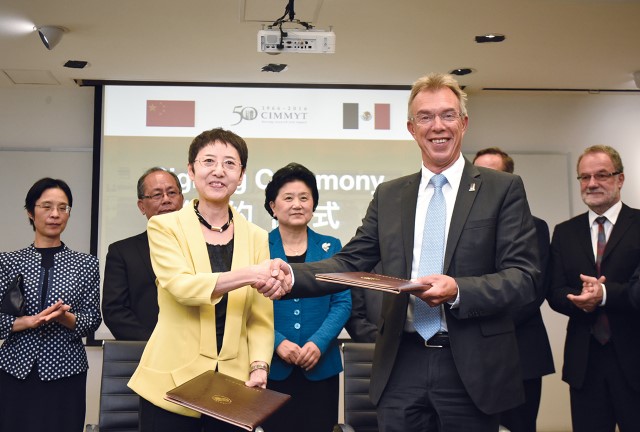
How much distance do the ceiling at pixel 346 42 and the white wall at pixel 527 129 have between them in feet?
0.77

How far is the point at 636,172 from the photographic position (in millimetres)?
7059

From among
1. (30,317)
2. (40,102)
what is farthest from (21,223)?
(30,317)

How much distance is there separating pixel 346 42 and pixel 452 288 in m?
3.80

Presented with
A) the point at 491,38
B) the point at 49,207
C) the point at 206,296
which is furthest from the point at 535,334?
the point at 49,207

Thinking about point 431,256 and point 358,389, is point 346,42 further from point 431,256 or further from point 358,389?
point 431,256

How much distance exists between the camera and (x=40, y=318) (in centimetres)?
341

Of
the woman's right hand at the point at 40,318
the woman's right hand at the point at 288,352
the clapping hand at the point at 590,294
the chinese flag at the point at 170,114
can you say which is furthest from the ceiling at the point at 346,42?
the woman's right hand at the point at 288,352

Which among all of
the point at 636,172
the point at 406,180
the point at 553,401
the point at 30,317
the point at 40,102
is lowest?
the point at 553,401

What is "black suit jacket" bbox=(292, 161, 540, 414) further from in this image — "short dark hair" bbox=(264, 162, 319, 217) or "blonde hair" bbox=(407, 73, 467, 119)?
"short dark hair" bbox=(264, 162, 319, 217)

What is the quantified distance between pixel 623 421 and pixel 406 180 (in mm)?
1919

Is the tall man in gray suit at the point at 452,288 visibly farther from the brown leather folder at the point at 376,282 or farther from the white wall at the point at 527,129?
the white wall at the point at 527,129

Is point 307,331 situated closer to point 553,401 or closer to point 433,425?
point 433,425

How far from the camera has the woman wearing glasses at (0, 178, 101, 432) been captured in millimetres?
3482

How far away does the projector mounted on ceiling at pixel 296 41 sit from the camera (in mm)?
4500
